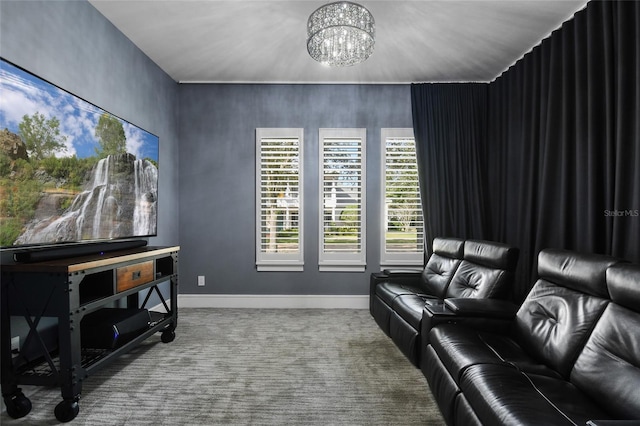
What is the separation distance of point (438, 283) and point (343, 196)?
5.08 feet

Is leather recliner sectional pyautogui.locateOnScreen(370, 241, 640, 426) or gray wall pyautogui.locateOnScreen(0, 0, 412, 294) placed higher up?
gray wall pyautogui.locateOnScreen(0, 0, 412, 294)

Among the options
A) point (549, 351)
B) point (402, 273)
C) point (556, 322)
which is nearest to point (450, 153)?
point (402, 273)

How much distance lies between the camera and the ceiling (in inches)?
101

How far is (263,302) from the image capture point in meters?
4.06

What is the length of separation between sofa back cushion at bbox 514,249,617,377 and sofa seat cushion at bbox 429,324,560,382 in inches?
3.4

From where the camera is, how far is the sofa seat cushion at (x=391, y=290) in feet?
10.2

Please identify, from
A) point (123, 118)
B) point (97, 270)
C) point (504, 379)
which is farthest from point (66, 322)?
point (504, 379)

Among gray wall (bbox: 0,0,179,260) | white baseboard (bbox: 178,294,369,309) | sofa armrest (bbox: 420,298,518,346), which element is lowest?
white baseboard (bbox: 178,294,369,309)

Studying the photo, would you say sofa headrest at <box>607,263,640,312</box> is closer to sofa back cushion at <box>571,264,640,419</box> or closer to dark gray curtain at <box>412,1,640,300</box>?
sofa back cushion at <box>571,264,640,419</box>

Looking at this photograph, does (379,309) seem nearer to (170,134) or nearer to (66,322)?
(66,322)

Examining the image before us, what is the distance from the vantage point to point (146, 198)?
127 inches

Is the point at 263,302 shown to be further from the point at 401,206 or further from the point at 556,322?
the point at 556,322

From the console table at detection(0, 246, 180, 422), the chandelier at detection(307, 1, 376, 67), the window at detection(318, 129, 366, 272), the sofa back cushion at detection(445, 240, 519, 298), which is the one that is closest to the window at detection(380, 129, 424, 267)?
the window at detection(318, 129, 366, 272)

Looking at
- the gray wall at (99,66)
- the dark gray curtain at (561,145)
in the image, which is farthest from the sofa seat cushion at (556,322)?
the gray wall at (99,66)
